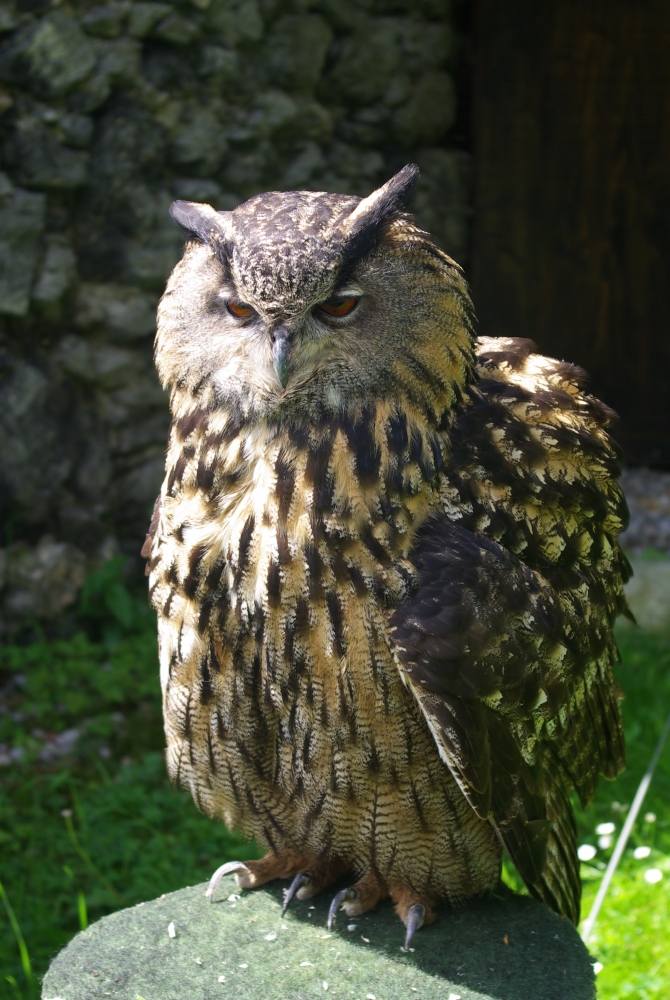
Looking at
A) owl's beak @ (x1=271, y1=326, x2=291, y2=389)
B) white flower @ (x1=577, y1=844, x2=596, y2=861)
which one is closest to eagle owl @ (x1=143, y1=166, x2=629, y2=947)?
owl's beak @ (x1=271, y1=326, x2=291, y2=389)

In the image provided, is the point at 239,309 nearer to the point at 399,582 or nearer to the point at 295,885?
the point at 399,582

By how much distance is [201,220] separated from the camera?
62.0 inches

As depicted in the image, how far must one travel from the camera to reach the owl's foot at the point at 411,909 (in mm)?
1797

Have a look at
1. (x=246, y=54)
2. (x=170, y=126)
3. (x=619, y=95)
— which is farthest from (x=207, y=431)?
(x=619, y=95)

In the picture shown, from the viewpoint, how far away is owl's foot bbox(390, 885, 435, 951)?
180 centimetres

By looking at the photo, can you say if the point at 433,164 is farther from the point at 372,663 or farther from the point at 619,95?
the point at 372,663

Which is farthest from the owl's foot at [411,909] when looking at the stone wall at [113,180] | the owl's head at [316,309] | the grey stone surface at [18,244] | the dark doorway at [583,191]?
the dark doorway at [583,191]

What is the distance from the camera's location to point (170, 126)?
3.58 meters

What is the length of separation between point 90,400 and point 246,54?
4.50 feet

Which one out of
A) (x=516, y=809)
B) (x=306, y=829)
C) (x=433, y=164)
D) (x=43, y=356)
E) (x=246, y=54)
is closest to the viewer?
(x=516, y=809)

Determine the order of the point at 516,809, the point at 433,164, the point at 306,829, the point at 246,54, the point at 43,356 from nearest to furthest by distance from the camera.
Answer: the point at 516,809, the point at 306,829, the point at 43,356, the point at 246,54, the point at 433,164

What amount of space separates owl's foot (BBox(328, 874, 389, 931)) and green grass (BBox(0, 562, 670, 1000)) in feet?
2.29

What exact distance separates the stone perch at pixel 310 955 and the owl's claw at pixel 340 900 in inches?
0.9

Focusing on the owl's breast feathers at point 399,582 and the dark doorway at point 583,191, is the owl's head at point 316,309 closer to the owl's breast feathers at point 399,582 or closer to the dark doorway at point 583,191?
the owl's breast feathers at point 399,582
